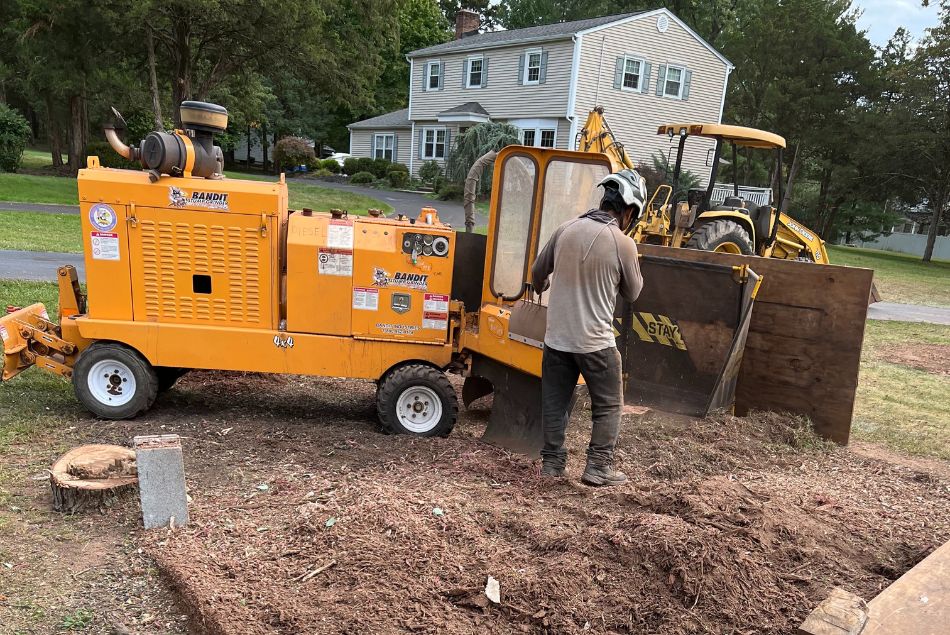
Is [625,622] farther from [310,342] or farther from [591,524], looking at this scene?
[310,342]

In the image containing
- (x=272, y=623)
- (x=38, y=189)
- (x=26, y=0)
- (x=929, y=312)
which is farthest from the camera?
(x=38, y=189)

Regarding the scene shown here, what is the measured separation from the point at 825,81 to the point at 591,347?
34.2 m

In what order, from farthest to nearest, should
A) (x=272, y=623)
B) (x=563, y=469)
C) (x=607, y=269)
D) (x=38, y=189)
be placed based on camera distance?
1. (x=38, y=189)
2. (x=563, y=469)
3. (x=607, y=269)
4. (x=272, y=623)

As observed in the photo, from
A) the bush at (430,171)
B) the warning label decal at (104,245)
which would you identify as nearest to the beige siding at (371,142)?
the bush at (430,171)

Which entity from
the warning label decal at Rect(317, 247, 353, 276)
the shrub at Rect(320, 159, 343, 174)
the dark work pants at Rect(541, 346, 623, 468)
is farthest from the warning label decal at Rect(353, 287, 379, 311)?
the shrub at Rect(320, 159, 343, 174)

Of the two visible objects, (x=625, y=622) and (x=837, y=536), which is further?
(x=837, y=536)

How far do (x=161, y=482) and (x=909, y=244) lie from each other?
1795 inches

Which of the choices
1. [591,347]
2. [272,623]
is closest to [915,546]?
[591,347]

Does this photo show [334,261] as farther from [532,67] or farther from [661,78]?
[661,78]

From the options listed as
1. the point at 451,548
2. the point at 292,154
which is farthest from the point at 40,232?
the point at 292,154

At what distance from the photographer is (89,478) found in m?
3.88

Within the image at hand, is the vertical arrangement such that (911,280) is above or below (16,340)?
below

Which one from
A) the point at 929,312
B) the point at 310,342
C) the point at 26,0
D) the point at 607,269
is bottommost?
the point at 929,312

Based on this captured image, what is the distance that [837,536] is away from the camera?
11.3 feet
